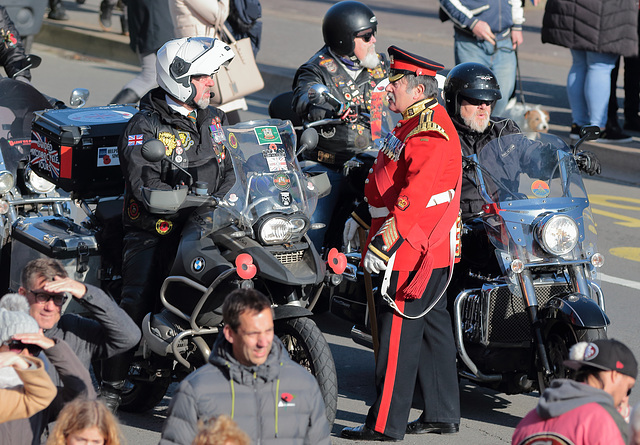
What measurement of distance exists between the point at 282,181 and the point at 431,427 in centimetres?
145

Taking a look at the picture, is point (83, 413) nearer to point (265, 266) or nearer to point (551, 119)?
point (265, 266)

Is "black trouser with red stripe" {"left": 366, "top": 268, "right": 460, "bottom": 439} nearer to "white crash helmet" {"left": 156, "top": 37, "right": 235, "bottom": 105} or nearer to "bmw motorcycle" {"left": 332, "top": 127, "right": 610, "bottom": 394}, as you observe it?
"bmw motorcycle" {"left": 332, "top": 127, "right": 610, "bottom": 394}

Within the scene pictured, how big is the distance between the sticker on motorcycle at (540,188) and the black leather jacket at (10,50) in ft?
12.3

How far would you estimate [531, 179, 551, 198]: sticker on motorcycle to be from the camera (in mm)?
5922

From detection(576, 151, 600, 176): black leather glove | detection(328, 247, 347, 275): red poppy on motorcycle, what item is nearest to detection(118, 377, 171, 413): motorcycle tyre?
detection(328, 247, 347, 275): red poppy on motorcycle

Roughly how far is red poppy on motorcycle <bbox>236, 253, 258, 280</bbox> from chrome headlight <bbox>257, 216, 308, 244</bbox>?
0.21 metres

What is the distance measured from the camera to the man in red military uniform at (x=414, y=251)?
17.9 feet

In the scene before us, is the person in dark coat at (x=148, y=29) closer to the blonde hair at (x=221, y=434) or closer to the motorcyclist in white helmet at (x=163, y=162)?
the motorcyclist in white helmet at (x=163, y=162)

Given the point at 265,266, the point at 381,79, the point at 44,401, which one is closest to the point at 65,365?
the point at 44,401

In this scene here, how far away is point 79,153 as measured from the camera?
6.45 meters

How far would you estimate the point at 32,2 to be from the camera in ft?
45.5

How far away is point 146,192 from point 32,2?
9.24 metres

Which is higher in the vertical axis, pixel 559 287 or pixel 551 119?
pixel 559 287

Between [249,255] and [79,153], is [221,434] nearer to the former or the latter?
[249,255]
